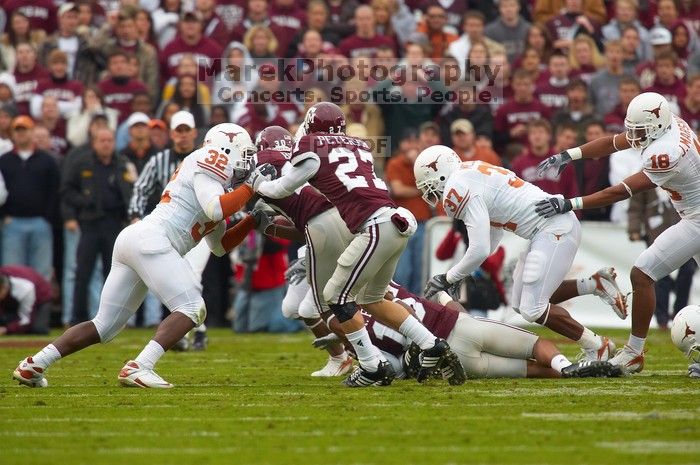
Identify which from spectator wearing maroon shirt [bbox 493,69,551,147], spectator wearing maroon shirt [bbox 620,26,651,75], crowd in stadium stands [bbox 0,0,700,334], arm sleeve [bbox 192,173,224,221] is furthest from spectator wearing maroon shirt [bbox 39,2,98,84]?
arm sleeve [bbox 192,173,224,221]

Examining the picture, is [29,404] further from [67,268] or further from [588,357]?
[67,268]

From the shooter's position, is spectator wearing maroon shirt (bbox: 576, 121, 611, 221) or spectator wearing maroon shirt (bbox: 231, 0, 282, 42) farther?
spectator wearing maroon shirt (bbox: 231, 0, 282, 42)

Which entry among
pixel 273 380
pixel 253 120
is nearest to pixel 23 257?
pixel 253 120

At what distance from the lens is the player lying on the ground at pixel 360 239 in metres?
7.54

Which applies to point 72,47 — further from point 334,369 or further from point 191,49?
point 334,369

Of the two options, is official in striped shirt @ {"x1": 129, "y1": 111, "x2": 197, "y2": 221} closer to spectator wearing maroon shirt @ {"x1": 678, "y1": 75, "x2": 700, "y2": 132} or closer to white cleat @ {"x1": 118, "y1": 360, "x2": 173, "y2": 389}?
white cleat @ {"x1": 118, "y1": 360, "x2": 173, "y2": 389}

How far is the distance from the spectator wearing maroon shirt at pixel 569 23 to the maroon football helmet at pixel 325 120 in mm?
7764

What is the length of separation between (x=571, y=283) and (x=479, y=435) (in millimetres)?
3115

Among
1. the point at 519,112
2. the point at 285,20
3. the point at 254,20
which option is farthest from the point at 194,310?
the point at 285,20

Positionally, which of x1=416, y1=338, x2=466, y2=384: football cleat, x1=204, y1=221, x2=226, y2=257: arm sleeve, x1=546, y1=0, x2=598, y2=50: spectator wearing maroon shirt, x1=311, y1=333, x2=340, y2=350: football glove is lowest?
x1=311, y1=333, x2=340, y2=350: football glove

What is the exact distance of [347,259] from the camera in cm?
757

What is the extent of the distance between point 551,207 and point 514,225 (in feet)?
0.96

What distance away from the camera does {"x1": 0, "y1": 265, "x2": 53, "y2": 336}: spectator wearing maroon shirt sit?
12.5 metres

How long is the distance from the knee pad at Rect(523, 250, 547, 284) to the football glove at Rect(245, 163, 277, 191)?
1737 mm
